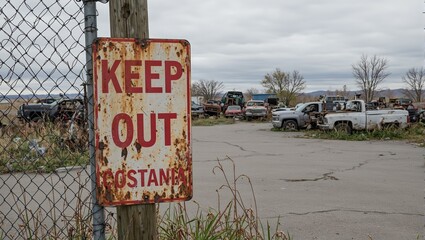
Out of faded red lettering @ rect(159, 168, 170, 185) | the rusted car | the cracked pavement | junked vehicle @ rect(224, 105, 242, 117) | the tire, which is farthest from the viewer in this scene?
the rusted car

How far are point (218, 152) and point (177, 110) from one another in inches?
469

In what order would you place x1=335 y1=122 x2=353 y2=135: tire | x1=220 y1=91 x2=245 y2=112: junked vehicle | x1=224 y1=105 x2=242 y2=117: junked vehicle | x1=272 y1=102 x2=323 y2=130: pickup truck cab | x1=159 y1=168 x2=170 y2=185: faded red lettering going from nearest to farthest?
x1=159 y1=168 x2=170 y2=185: faded red lettering < x1=335 y1=122 x2=353 y2=135: tire < x1=272 y1=102 x2=323 y2=130: pickup truck cab < x1=224 y1=105 x2=242 y2=117: junked vehicle < x1=220 y1=91 x2=245 y2=112: junked vehicle

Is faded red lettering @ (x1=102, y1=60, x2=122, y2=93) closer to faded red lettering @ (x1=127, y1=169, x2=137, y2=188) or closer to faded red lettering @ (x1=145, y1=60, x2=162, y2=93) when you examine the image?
faded red lettering @ (x1=145, y1=60, x2=162, y2=93)

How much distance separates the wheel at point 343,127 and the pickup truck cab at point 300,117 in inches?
120

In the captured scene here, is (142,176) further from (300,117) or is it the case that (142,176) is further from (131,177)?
(300,117)

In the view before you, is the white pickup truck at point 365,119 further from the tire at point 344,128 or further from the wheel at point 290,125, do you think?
the wheel at point 290,125

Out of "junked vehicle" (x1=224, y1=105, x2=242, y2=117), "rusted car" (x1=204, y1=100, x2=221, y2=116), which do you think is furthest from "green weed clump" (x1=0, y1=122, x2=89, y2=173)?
"rusted car" (x1=204, y1=100, x2=221, y2=116)

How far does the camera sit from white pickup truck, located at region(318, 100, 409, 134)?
1880cm

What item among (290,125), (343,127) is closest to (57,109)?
(343,127)

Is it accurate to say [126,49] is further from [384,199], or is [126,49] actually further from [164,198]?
[384,199]

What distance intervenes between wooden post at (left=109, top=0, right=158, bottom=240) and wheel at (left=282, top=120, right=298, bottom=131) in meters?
21.6

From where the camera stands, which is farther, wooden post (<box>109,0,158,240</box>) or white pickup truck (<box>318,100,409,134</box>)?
white pickup truck (<box>318,100,409,134</box>)

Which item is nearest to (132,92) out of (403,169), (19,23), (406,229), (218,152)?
(19,23)

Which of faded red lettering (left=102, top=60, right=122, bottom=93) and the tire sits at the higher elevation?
faded red lettering (left=102, top=60, right=122, bottom=93)
